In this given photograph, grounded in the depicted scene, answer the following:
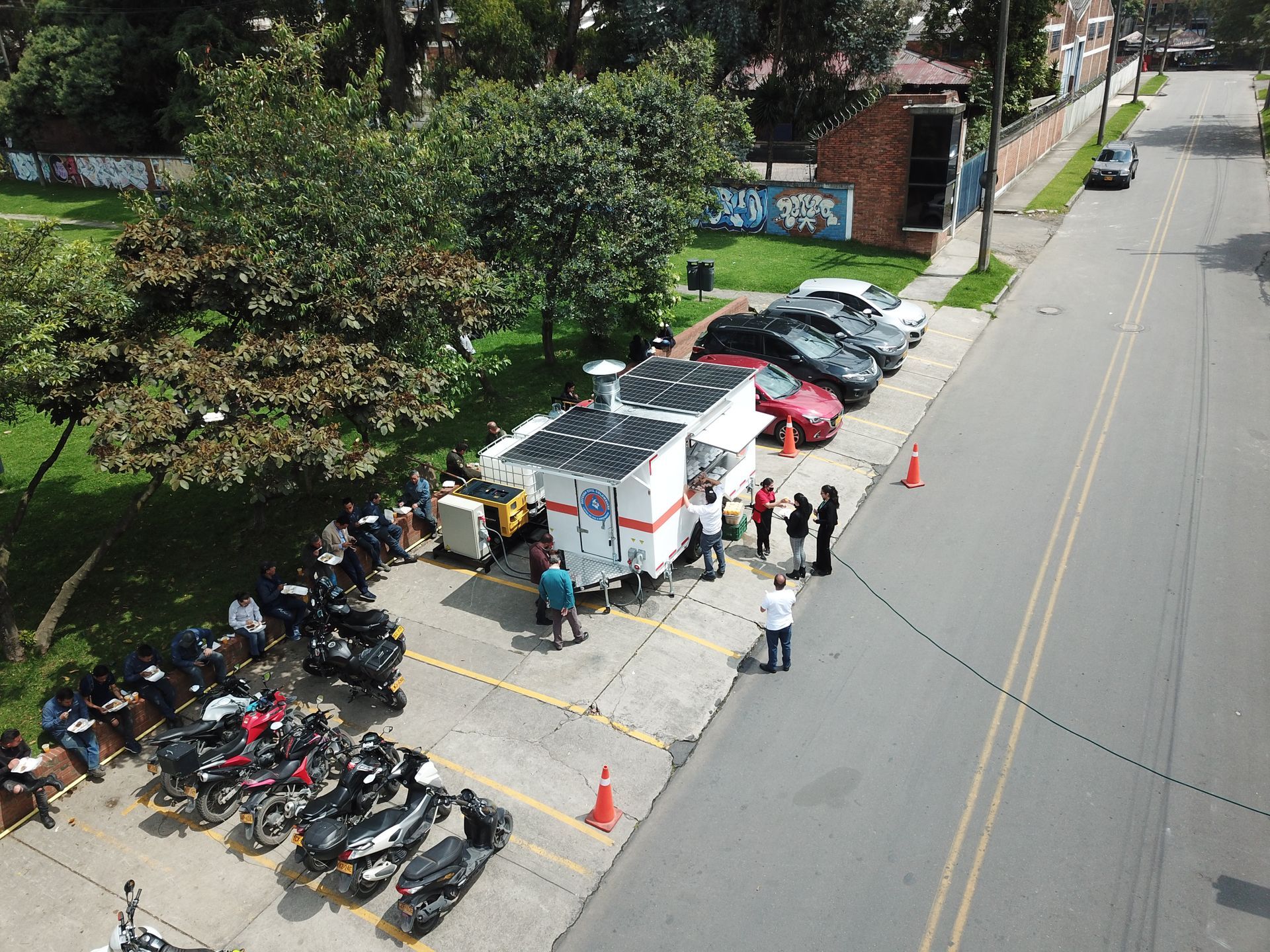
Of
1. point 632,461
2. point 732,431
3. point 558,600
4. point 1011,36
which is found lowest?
point 558,600

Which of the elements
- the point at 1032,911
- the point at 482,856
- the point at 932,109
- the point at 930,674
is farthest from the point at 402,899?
the point at 932,109

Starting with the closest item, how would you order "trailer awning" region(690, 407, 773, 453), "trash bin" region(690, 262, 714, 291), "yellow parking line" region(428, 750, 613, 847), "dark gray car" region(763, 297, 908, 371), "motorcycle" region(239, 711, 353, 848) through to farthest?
"motorcycle" region(239, 711, 353, 848)
"yellow parking line" region(428, 750, 613, 847)
"trailer awning" region(690, 407, 773, 453)
"dark gray car" region(763, 297, 908, 371)
"trash bin" region(690, 262, 714, 291)

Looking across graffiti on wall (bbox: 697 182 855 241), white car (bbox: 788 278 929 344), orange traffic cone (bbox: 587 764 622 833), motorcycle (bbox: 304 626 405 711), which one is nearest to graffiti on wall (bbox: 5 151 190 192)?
graffiti on wall (bbox: 697 182 855 241)

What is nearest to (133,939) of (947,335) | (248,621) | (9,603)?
(248,621)

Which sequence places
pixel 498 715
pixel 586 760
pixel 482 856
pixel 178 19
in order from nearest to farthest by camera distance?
pixel 482 856
pixel 586 760
pixel 498 715
pixel 178 19

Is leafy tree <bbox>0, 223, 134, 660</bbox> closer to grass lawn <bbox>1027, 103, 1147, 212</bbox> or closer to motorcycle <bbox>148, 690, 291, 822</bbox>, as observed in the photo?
motorcycle <bbox>148, 690, 291, 822</bbox>

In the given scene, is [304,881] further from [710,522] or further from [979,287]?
[979,287]

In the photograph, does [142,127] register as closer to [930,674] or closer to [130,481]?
[130,481]
